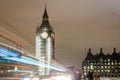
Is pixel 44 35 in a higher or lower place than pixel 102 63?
higher

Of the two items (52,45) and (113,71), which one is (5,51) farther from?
(113,71)

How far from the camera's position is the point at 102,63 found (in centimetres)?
14688

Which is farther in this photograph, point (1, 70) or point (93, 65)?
point (93, 65)

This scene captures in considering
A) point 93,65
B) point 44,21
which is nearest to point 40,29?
point 44,21

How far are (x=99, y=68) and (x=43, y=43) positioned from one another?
44868mm

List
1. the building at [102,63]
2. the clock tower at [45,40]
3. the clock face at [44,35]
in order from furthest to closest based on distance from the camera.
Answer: the building at [102,63]
the clock face at [44,35]
the clock tower at [45,40]

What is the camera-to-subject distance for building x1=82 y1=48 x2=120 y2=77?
14288 cm

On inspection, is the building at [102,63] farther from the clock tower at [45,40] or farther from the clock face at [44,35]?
the clock face at [44,35]

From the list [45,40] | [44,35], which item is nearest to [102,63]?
[44,35]

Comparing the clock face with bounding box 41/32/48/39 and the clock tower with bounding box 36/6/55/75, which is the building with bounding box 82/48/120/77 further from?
the clock face with bounding box 41/32/48/39

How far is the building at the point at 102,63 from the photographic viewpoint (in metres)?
143

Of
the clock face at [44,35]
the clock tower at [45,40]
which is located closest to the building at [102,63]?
the clock tower at [45,40]

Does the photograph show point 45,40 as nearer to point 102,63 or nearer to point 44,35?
point 44,35

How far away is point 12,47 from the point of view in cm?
1017
